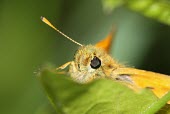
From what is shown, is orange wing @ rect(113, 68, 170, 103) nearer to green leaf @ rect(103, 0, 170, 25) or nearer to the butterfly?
the butterfly

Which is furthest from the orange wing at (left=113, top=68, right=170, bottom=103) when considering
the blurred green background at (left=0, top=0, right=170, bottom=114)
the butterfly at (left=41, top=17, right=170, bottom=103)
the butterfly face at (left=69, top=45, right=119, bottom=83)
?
the blurred green background at (left=0, top=0, right=170, bottom=114)

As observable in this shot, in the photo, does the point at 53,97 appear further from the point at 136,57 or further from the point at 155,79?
the point at 136,57

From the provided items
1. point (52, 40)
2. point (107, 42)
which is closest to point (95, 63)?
point (107, 42)

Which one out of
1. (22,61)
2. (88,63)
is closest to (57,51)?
(22,61)

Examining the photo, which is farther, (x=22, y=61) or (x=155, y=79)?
(x=22, y=61)

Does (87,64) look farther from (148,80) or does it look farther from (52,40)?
(52,40)
